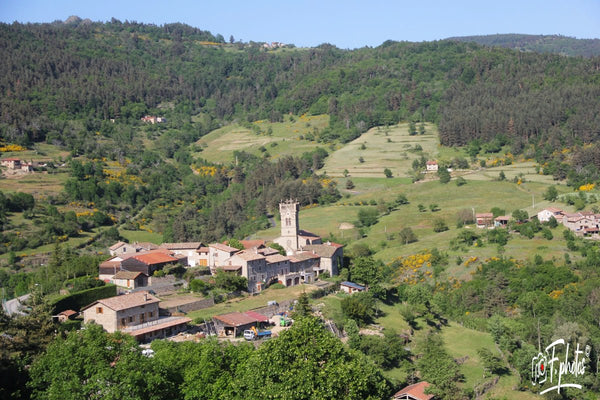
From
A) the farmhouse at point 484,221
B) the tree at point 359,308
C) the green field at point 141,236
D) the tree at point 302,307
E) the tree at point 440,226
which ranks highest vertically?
the tree at point 302,307

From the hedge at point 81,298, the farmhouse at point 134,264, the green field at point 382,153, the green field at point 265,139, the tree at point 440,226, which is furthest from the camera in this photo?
the green field at point 265,139

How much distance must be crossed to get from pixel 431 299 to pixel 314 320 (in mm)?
33833

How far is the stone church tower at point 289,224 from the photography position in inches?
2662

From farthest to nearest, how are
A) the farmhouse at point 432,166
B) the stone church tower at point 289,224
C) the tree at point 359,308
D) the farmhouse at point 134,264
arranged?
the farmhouse at point 432,166, the stone church tower at point 289,224, the farmhouse at point 134,264, the tree at point 359,308

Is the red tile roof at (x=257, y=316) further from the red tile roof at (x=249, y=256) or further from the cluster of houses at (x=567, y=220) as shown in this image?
the cluster of houses at (x=567, y=220)

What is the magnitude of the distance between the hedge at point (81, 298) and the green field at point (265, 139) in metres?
104

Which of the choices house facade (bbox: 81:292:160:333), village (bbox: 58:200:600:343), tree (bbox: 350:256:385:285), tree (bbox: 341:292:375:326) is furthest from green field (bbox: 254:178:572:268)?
house facade (bbox: 81:292:160:333)

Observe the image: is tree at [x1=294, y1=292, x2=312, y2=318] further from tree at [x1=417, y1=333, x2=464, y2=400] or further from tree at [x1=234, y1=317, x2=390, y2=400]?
tree at [x1=234, y1=317, x2=390, y2=400]

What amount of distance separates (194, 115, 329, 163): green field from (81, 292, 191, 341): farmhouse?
355ft

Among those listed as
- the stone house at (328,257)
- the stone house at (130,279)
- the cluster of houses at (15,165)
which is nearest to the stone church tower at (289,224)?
the stone house at (328,257)

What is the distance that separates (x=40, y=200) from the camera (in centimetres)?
10044

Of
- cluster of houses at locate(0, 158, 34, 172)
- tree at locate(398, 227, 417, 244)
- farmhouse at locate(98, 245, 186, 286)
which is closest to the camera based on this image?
farmhouse at locate(98, 245, 186, 286)

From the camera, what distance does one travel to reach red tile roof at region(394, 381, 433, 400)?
41844mm

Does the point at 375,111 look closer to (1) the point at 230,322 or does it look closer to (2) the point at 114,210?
(2) the point at 114,210
